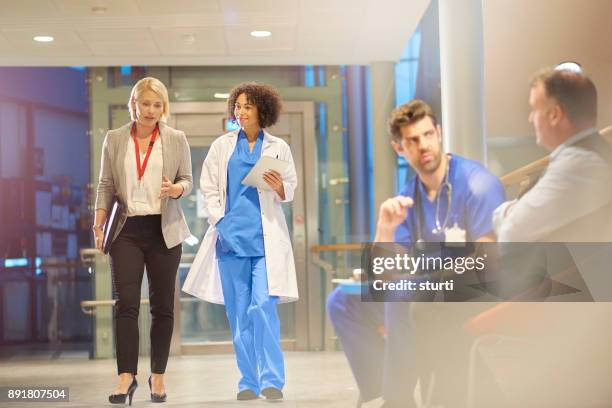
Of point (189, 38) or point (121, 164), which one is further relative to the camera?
point (189, 38)

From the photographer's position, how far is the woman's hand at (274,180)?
12.9ft

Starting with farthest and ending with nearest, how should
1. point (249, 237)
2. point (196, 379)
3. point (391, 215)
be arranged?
1. point (196, 379)
2. point (249, 237)
3. point (391, 215)

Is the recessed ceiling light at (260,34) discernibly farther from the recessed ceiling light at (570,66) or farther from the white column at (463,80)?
the recessed ceiling light at (570,66)

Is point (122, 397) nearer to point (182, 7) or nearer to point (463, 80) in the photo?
point (182, 7)

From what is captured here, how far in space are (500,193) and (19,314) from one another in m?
3.66

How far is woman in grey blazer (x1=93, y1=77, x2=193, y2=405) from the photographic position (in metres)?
3.81

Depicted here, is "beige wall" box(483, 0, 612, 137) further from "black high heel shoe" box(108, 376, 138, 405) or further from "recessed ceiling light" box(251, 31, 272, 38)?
"black high heel shoe" box(108, 376, 138, 405)

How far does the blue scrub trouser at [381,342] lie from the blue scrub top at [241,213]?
0.61 meters

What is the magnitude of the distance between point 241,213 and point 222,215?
0.25 ft

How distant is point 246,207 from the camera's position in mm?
4008

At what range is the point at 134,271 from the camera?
3828 millimetres

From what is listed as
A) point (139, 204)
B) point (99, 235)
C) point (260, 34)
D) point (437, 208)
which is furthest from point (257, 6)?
point (437, 208)

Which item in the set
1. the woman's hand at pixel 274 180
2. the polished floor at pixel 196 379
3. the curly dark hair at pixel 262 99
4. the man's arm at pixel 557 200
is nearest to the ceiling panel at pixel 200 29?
the curly dark hair at pixel 262 99

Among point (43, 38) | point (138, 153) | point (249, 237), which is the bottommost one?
point (249, 237)
